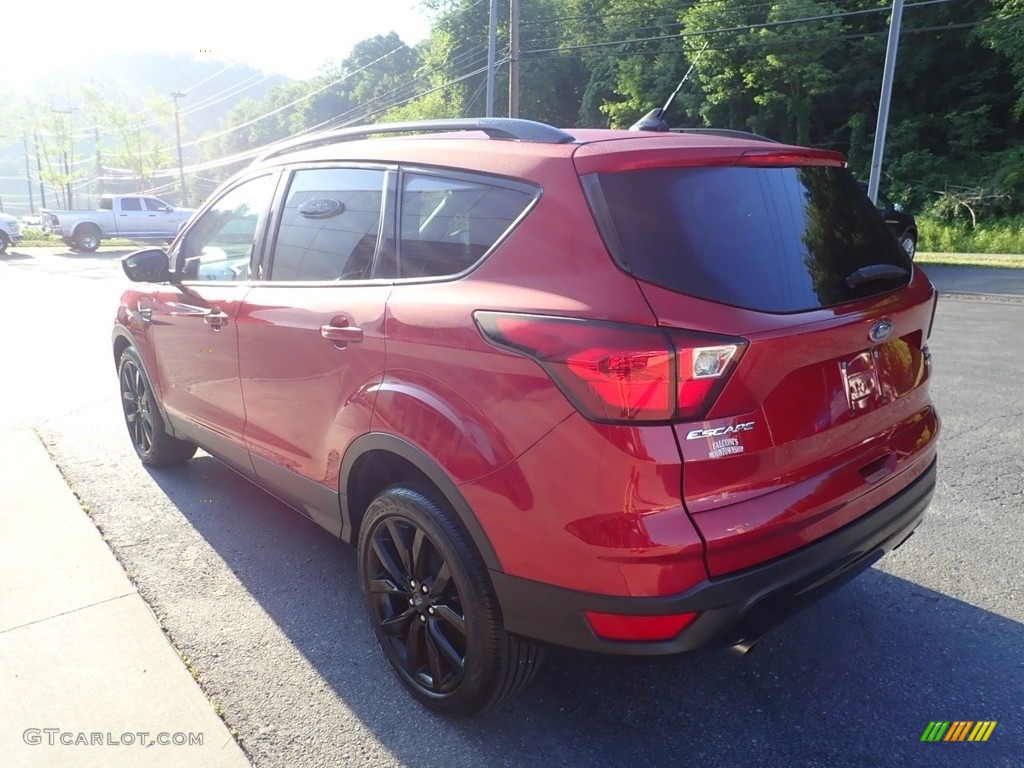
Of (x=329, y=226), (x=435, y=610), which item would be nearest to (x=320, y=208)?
(x=329, y=226)

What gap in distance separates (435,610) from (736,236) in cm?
146

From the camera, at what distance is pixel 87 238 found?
2719cm

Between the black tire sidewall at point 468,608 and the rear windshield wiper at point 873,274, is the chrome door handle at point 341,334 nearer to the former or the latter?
the black tire sidewall at point 468,608

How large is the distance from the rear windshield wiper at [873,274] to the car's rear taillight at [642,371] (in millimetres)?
643

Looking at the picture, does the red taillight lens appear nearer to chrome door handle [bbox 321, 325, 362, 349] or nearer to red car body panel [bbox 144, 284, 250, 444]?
chrome door handle [bbox 321, 325, 362, 349]

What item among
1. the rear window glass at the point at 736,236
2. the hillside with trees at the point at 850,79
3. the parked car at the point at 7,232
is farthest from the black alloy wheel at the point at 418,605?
the parked car at the point at 7,232

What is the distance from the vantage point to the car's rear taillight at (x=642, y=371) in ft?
6.13

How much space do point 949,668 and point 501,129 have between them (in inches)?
94.9

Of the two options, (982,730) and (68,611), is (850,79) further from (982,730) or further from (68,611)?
(68,611)

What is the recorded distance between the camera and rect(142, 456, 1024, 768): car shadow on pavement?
2314 mm

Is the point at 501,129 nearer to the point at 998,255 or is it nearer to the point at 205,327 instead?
the point at 205,327

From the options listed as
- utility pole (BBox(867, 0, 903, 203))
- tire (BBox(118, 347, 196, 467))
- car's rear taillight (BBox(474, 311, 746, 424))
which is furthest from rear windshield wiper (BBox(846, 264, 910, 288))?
utility pole (BBox(867, 0, 903, 203))

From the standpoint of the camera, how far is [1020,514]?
3828 millimetres

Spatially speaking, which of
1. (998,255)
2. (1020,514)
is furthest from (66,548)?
(998,255)
